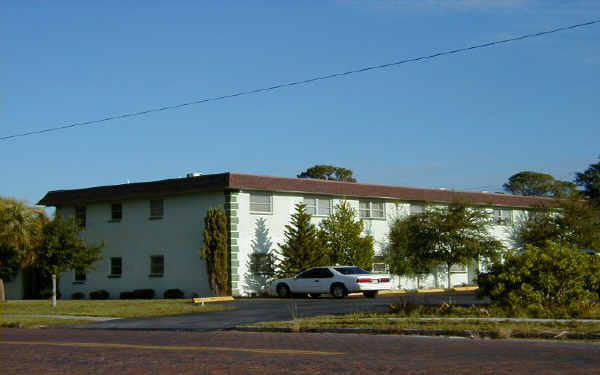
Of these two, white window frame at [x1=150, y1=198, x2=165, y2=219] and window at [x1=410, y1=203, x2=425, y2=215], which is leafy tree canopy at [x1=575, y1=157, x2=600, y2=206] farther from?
white window frame at [x1=150, y1=198, x2=165, y2=219]

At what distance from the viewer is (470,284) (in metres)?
45.7

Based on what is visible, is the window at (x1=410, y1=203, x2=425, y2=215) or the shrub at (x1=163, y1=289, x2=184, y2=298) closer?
the shrub at (x1=163, y1=289, x2=184, y2=298)

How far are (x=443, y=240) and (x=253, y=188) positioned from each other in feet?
35.8

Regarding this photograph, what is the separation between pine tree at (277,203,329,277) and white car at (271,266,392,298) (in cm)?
281

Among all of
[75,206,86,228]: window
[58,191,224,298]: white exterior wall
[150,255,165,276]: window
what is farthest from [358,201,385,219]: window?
[75,206,86,228]: window

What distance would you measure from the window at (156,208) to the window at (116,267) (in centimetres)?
320

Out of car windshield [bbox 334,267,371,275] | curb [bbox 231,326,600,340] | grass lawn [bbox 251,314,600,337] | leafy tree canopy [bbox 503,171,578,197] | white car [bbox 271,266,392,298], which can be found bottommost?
curb [bbox 231,326,600,340]

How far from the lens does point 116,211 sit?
40.9 m

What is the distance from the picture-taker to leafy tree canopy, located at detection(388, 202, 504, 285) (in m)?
40.8

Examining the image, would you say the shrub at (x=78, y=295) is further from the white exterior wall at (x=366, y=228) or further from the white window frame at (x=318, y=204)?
the white window frame at (x=318, y=204)

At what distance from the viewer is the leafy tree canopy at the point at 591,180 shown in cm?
5391

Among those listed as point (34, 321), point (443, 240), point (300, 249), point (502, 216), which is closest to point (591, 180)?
point (502, 216)

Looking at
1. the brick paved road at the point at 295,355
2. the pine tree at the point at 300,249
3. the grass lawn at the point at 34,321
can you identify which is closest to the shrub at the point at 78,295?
the pine tree at the point at 300,249

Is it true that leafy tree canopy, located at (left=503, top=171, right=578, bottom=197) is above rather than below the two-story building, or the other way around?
above
